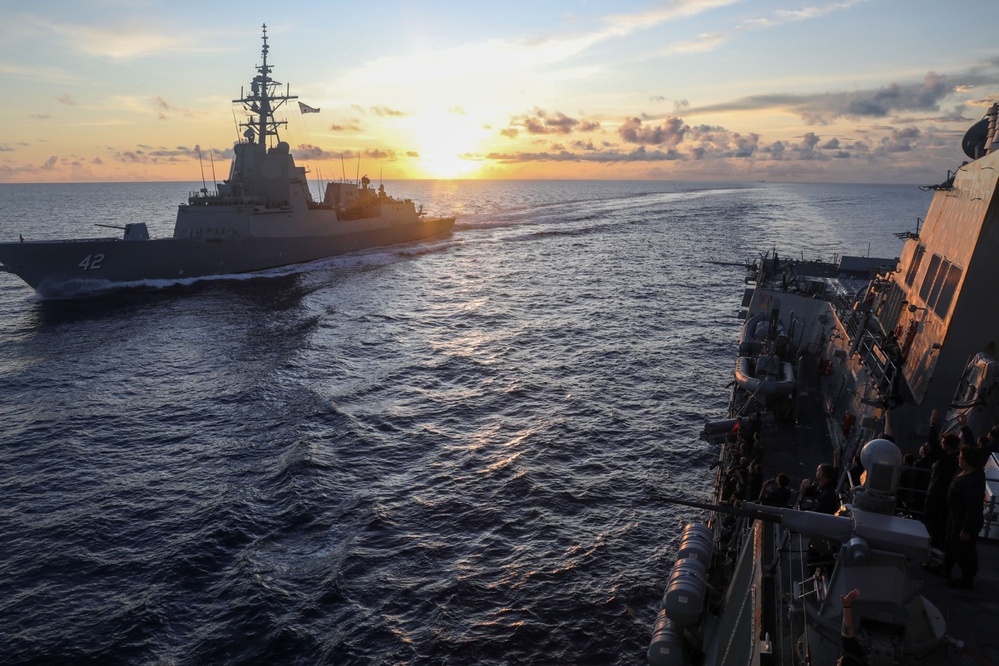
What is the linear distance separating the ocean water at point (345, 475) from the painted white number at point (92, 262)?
3.36 meters

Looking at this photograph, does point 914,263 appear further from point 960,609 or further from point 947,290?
point 960,609

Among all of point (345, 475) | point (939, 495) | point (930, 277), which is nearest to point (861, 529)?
point (939, 495)

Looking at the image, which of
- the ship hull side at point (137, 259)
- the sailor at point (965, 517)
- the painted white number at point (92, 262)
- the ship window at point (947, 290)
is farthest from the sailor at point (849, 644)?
the painted white number at point (92, 262)

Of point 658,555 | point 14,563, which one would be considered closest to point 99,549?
point 14,563

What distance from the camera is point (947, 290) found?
42.0 feet

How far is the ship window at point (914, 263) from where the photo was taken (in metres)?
16.6

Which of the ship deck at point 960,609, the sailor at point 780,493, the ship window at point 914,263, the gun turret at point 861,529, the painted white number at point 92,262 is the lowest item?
A: the ship deck at point 960,609

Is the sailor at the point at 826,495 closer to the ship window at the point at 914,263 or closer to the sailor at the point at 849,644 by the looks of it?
the sailor at the point at 849,644

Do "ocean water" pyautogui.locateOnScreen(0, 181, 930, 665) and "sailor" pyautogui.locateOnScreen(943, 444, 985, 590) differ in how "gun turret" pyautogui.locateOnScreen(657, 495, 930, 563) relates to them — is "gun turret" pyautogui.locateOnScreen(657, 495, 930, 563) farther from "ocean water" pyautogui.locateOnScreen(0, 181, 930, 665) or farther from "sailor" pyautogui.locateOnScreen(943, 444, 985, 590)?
"ocean water" pyautogui.locateOnScreen(0, 181, 930, 665)

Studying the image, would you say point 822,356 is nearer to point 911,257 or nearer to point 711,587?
point 911,257

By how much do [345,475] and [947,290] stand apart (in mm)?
17237

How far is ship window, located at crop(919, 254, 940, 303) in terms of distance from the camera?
46.6ft

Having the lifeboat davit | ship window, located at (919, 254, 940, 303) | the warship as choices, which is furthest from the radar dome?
the lifeboat davit

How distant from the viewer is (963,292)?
11805mm
